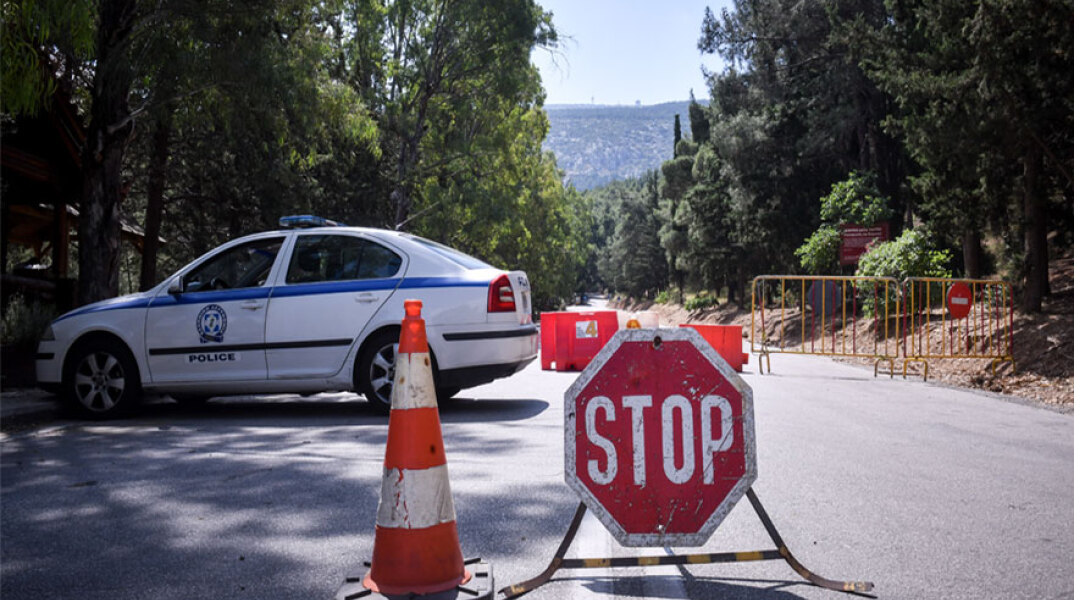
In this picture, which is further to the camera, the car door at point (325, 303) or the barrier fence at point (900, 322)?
the barrier fence at point (900, 322)

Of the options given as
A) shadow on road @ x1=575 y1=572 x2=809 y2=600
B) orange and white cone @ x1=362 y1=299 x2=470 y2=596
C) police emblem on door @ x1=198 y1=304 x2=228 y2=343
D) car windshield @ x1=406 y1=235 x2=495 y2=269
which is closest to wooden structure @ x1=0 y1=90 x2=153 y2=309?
police emblem on door @ x1=198 y1=304 x2=228 y2=343

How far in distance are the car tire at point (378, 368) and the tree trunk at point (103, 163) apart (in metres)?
5.17

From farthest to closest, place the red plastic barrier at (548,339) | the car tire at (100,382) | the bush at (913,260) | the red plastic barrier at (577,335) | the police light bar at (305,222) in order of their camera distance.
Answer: the bush at (913,260) → the red plastic barrier at (548,339) → the red plastic barrier at (577,335) → the police light bar at (305,222) → the car tire at (100,382)

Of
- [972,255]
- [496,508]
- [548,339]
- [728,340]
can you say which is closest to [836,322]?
[972,255]

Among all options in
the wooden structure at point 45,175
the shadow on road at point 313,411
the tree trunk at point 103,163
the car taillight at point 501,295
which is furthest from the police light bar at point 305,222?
the wooden structure at point 45,175

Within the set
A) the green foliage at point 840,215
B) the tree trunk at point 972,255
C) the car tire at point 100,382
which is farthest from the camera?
the green foliage at point 840,215

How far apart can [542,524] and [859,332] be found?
20439mm

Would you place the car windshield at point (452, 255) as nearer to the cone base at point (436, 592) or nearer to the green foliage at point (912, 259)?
the cone base at point (436, 592)

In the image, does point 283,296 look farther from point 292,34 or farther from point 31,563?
point 292,34

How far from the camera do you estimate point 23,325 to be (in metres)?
12.2

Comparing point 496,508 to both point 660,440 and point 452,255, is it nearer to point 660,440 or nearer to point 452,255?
point 660,440

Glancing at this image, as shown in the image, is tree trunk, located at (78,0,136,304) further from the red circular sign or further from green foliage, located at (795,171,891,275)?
green foliage, located at (795,171,891,275)

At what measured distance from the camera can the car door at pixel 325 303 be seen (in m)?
8.06

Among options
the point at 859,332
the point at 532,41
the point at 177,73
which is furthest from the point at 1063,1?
the point at 532,41
